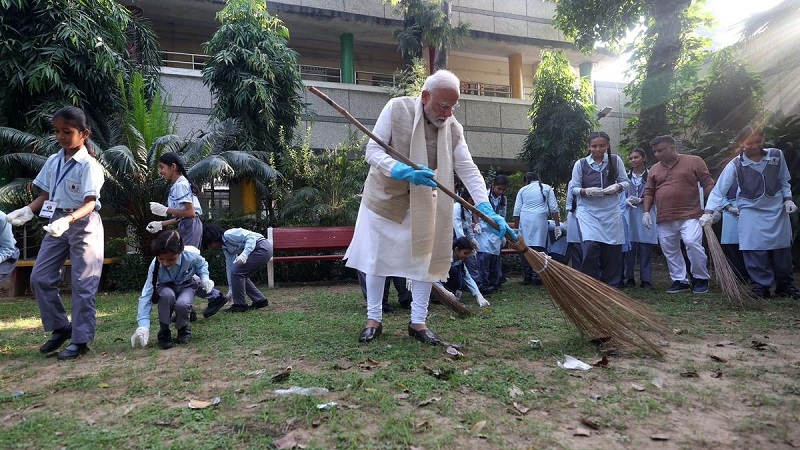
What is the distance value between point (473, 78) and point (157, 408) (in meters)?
17.9

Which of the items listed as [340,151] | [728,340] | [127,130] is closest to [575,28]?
[340,151]

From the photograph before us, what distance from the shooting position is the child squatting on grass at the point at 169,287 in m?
4.07

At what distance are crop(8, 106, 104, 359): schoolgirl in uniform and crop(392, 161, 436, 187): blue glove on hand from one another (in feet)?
7.00

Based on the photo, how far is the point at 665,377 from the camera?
3.01 meters

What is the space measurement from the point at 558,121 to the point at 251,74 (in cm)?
722

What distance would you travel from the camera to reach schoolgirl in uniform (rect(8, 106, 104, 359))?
387 cm

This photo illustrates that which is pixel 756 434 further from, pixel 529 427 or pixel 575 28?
pixel 575 28

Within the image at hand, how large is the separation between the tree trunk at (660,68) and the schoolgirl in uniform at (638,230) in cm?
405

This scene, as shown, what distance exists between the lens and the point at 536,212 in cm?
818

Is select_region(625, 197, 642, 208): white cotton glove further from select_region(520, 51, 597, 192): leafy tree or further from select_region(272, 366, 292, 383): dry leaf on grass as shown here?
select_region(272, 366, 292, 383): dry leaf on grass

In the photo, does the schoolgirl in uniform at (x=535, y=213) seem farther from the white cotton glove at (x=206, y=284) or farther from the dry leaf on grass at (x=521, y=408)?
the dry leaf on grass at (x=521, y=408)

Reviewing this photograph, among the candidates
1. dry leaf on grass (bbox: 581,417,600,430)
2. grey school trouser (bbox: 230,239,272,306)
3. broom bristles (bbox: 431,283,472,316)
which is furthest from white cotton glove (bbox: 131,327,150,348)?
dry leaf on grass (bbox: 581,417,600,430)

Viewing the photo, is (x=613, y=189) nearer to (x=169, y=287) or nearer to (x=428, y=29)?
(x=169, y=287)

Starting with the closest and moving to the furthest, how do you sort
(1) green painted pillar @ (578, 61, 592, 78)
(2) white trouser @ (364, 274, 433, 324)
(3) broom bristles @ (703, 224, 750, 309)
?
(2) white trouser @ (364, 274, 433, 324), (3) broom bristles @ (703, 224, 750, 309), (1) green painted pillar @ (578, 61, 592, 78)
